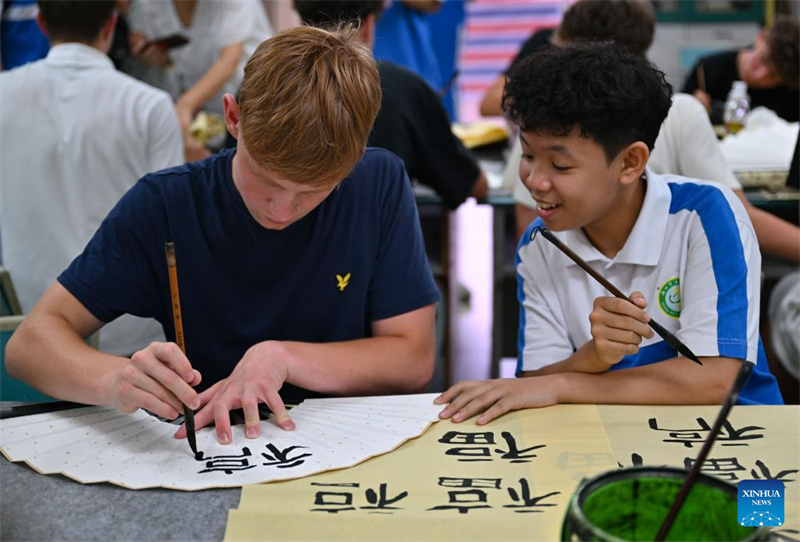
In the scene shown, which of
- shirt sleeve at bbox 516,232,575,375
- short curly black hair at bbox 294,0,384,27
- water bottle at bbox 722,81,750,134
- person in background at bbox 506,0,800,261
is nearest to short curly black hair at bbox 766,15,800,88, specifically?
water bottle at bbox 722,81,750,134

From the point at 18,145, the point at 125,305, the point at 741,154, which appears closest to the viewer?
the point at 125,305

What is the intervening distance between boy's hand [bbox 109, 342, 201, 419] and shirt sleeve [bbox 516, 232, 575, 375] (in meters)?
0.59

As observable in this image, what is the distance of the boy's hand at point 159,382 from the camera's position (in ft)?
3.75

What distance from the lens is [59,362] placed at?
130cm

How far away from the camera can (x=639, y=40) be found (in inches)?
93.7

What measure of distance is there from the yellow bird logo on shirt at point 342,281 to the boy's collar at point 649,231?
0.38 m

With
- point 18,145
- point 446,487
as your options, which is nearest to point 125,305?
point 446,487

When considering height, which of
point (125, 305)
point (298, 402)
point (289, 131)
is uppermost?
point (289, 131)

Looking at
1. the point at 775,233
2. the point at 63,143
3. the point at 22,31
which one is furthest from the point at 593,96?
the point at 22,31

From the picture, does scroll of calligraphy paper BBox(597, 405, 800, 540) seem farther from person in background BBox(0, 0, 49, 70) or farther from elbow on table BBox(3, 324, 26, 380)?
person in background BBox(0, 0, 49, 70)

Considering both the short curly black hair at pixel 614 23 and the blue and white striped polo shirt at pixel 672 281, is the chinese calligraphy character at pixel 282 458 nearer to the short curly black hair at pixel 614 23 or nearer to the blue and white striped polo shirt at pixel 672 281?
the blue and white striped polo shirt at pixel 672 281

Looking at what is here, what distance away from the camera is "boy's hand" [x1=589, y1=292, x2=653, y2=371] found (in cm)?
129

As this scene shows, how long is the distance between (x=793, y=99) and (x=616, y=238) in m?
2.34

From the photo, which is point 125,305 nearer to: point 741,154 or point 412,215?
point 412,215
